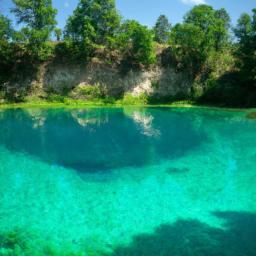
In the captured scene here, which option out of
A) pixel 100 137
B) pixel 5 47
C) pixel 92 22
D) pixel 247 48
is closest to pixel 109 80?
pixel 92 22

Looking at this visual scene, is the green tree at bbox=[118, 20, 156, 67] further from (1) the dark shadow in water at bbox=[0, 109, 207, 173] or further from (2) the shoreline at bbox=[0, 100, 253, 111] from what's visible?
(1) the dark shadow in water at bbox=[0, 109, 207, 173]

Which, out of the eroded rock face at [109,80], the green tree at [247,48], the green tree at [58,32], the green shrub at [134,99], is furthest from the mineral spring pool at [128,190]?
the green tree at [58,32]

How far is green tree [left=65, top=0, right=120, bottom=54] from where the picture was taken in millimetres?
46375

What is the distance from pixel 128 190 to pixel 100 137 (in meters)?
11.2

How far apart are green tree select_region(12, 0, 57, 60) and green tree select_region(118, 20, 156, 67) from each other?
10283 mm

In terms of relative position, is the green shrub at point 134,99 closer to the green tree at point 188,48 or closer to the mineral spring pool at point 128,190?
the green tree at point 188,48

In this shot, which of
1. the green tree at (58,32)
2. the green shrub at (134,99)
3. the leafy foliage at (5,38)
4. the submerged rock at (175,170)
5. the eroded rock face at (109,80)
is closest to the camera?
the submerged rock at (175,170)

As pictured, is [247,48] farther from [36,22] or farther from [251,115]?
[36,22]

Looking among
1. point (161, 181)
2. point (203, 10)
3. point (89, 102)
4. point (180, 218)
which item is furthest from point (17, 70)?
point (180, 218)

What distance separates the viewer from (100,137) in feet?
82.2

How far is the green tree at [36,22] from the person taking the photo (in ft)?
146

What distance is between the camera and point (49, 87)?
46656 mm

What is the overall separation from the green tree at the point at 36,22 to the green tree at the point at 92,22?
327cm

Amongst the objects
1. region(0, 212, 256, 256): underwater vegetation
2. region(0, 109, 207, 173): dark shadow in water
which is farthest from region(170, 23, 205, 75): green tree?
region(0, 212, 256, 256): underwater vegetation
